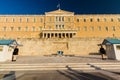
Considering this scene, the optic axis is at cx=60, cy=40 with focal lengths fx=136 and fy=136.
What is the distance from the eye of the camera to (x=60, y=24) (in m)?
63.0

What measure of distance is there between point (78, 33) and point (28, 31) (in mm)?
23202

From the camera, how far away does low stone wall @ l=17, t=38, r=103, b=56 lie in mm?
34031

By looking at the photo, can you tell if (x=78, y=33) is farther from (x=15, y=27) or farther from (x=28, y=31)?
(x=15, y=27)

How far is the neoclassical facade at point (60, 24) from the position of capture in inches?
2468

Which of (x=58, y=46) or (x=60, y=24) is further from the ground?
(x=60, y=24)

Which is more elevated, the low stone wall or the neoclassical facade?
the neoclassical facade

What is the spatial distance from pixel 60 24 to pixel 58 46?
2890 cm

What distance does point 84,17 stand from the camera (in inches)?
2557

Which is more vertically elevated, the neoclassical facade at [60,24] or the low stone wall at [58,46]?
the neoclassical facade at [60,24]

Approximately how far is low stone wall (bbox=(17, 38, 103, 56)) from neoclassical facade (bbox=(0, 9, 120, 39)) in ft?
88.0

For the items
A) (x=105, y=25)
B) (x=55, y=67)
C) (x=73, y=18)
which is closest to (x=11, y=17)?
(x=73, y=18)

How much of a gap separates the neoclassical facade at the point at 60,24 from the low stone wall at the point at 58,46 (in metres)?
26.8

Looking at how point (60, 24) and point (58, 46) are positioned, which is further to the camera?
point (60, 24)

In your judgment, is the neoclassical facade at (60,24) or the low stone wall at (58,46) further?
the neoclassical facade at (60,24)
